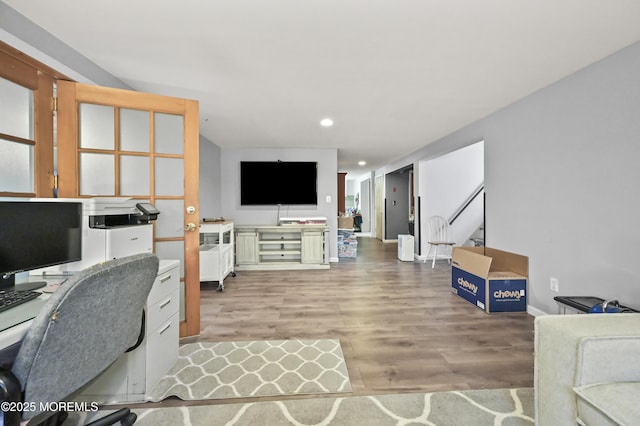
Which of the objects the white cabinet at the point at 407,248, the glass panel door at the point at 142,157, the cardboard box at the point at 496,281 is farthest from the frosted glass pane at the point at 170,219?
the white cabinet at the point at 407,248

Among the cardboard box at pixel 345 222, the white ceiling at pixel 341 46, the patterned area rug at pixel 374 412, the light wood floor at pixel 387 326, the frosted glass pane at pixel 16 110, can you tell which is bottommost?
the patterned area rug at pixel 374 412

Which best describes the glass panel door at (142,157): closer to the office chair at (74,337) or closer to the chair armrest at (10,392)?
the office chair at (74,337)

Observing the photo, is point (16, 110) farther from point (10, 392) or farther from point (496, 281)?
point (496, 281)

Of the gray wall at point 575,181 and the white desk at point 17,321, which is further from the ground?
the gray wall at point 575,181

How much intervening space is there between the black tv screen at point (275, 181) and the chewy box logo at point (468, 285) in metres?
2.85

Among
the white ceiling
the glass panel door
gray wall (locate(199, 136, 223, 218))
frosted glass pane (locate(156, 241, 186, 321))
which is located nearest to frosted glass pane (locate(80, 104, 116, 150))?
the glass panel door

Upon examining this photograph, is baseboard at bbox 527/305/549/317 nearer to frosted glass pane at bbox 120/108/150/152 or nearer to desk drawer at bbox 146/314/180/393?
desk drawer at bbox 146/314/180/393

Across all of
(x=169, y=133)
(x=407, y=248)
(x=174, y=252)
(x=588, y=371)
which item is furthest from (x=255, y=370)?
(x=407, y=248)

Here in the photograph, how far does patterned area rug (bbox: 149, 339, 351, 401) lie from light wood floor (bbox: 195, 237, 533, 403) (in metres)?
0.12

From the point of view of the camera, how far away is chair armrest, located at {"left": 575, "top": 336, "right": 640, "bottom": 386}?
1.03m

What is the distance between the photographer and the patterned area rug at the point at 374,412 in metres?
1.40

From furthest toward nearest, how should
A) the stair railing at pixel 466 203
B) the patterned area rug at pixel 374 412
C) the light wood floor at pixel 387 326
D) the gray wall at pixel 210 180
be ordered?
the stair railing at pixel 466 203, the gray wall at pixel 210 180, the light wood floor at pixel 387 326, the patterned area rug at pixel 374 412

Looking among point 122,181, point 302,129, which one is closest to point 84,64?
point 122,181

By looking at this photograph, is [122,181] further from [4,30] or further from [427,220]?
[427,220]
